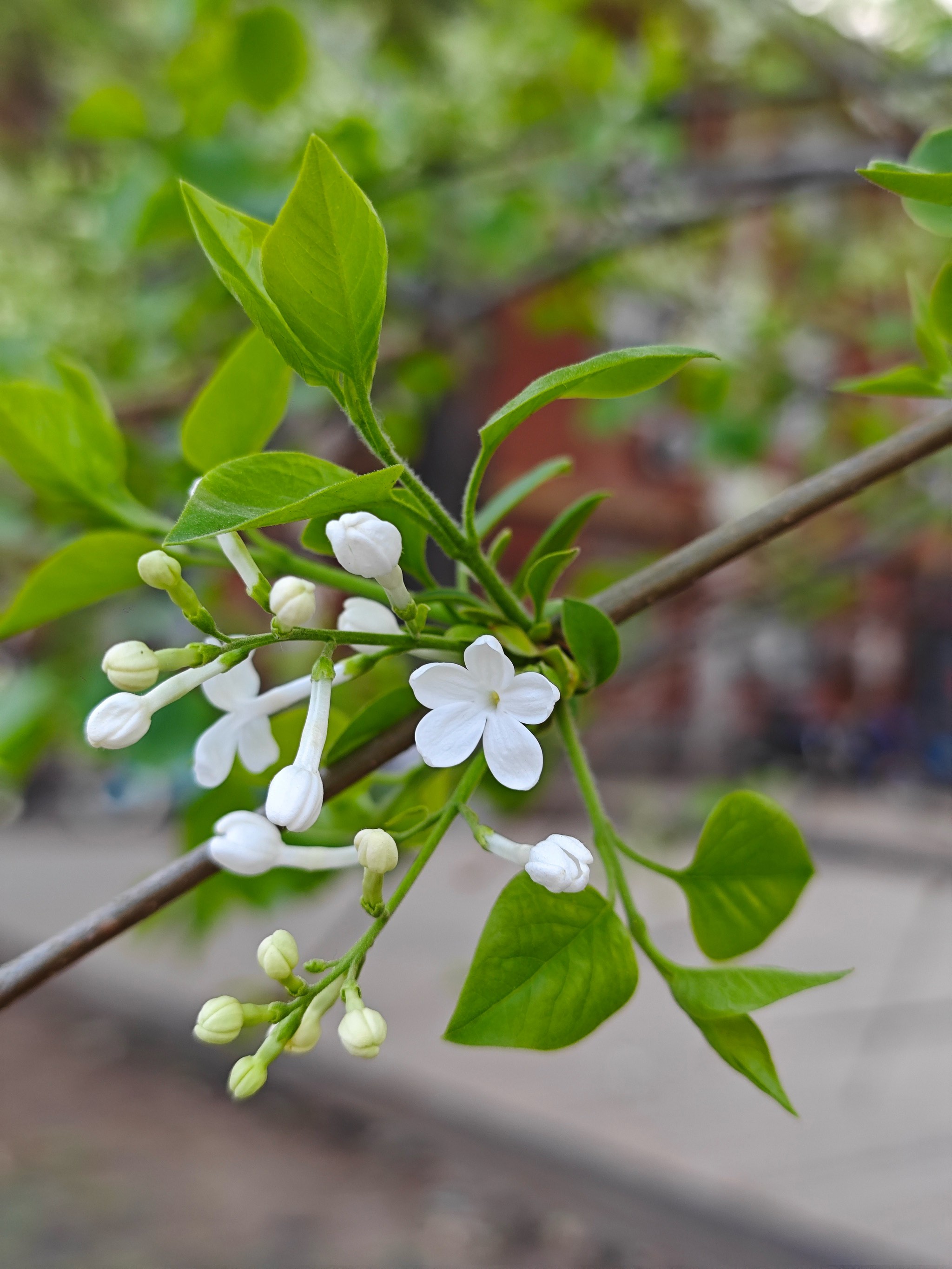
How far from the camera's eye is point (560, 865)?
183mm

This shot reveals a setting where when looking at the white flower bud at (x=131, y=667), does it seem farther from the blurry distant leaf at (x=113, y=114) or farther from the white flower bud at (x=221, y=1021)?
the blurry distant leaf at (x=113, y=114)

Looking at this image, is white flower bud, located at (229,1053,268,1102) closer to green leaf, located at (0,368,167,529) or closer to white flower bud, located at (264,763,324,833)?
white flower bud, located at (264,763,324,833)

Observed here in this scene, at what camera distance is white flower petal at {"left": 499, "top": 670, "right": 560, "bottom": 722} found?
180mm

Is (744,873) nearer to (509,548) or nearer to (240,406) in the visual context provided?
(240,406)

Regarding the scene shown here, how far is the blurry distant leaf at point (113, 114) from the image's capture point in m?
0.64

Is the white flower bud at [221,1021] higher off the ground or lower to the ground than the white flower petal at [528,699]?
lower

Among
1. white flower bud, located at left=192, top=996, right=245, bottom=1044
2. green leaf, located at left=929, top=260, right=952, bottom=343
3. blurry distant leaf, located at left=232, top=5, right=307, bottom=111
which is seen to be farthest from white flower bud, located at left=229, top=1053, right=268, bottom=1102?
blurry distant leaf, located at left=232, top=5, right=307, bottom=111

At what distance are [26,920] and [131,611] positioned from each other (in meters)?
2.31

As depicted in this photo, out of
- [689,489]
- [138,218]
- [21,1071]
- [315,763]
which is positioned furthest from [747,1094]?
[689,489]

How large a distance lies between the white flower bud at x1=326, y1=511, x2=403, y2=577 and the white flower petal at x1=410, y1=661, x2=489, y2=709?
0.02 meters

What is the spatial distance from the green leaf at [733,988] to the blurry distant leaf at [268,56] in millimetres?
579

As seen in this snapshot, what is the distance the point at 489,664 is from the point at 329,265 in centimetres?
7

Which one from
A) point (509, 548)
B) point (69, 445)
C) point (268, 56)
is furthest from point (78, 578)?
point (509, 548)

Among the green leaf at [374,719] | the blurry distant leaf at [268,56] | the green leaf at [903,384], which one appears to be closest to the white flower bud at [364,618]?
the green leaf at [374,719]
